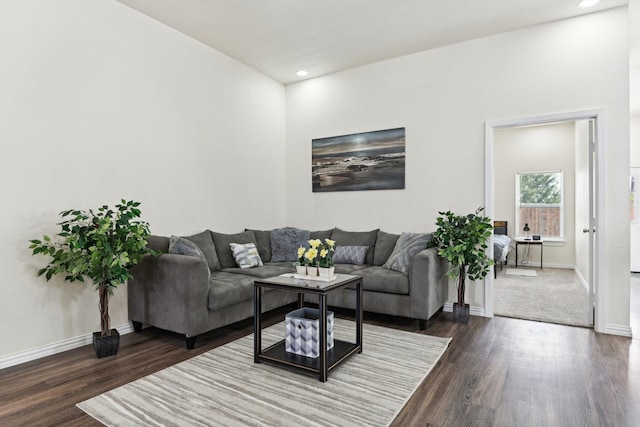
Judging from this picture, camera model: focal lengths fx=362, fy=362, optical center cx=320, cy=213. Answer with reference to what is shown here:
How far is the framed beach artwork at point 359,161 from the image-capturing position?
466 centimetres

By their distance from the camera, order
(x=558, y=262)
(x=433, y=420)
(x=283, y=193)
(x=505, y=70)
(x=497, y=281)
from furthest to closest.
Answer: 1. (x=558, y=262)
2. (x=497, y=281)
3. (x=283, y=193)
4. (x=505, y=70)
5. (x=433, y=420)

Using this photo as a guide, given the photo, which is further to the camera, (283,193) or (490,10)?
(283,193)

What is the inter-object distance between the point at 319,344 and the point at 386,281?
4.67 feet

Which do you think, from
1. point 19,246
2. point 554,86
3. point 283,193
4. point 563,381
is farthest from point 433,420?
Result: point 283,193

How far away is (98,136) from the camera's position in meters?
3.27

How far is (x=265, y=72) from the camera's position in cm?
512

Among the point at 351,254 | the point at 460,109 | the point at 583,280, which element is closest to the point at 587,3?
the point at 460,109

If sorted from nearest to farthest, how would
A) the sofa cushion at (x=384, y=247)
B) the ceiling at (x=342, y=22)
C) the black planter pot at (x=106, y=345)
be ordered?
the black planter pot at (x=106, y=345) → the ceiling at (x=342, y=22) → the sofa cushion at (x=384, y=247)

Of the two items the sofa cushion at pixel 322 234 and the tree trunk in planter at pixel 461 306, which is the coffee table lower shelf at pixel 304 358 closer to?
the tree trunk in planter at pixel 461 306

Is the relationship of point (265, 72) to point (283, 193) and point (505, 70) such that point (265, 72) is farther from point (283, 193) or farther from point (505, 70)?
point (505, 70)

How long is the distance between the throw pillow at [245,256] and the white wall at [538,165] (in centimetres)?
553

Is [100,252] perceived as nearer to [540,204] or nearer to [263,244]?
[263,244]

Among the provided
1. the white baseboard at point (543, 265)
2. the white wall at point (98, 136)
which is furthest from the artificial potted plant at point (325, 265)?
the white baseboard at point (543, 265)

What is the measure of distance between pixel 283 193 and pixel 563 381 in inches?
161
